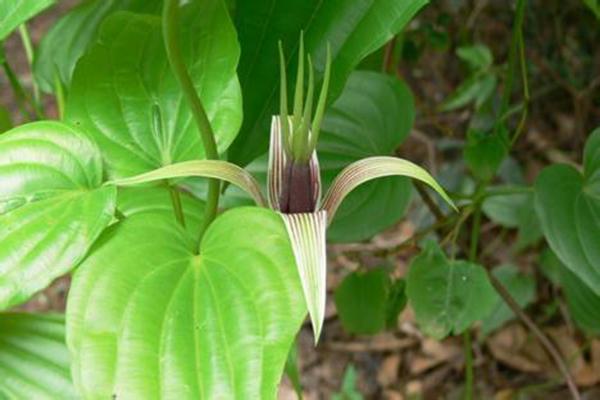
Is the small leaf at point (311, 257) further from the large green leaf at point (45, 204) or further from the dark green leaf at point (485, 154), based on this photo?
the dark green leaf at point (485, 154)

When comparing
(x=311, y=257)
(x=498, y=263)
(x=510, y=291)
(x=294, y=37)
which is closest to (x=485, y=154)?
(x=294, y=37)

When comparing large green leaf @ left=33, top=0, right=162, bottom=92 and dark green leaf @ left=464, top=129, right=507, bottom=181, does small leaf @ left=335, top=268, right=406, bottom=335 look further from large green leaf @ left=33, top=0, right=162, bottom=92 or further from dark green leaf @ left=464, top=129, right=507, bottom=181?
large green leaf @ left=33, top=0, right=162, bottom=92

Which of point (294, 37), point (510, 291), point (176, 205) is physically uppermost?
point (294, 37)

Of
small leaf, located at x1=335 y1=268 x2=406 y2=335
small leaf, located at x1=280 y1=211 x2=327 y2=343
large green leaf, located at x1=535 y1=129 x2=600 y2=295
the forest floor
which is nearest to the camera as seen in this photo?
small leaf, located at x1=280 y1=211 x2=327 y2=343

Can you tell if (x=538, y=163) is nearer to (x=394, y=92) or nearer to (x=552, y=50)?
(x=552, y=50)

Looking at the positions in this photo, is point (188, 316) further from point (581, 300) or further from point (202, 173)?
point (581, 300)

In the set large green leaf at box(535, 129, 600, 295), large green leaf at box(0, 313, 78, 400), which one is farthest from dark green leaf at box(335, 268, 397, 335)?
large green leaf at box(0, 313, 78, 400)
